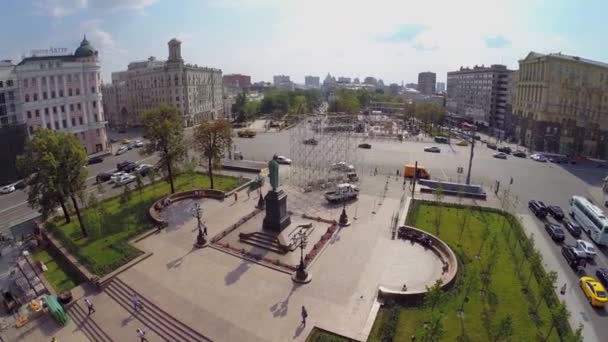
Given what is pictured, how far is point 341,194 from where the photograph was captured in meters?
38.6

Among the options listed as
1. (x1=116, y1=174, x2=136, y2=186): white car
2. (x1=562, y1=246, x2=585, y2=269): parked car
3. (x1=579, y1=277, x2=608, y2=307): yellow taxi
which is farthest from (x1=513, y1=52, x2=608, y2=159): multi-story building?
(x1=116, y1=174, x2=136, y2=186): white car

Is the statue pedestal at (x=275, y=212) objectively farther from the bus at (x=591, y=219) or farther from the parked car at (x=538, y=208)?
the bus at (x=591, y=219)

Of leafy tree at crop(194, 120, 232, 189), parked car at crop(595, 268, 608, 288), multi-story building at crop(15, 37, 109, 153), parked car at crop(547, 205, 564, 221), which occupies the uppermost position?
multi-story building at crop(15, 37, 109, 153)

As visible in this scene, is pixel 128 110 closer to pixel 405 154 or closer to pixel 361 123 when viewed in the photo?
pixel 361 123

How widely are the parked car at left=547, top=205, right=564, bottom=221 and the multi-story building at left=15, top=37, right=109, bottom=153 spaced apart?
65.8m

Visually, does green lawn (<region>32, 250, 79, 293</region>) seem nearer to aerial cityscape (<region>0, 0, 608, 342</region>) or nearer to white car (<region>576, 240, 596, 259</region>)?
aerial cityscape (<region>0, 0, 608, 342</region>)

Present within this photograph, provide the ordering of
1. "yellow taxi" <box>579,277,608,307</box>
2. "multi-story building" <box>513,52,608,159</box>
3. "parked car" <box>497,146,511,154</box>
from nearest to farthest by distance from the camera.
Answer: "yellow taxi" <box>579,277,608,307</box>
"multi-story building" <box>513,52,608,159</box>
"parked car" <box>497,146,511,154</box>

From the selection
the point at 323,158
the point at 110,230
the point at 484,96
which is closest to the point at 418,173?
the point at 323,158

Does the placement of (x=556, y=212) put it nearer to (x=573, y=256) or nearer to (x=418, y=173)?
(x=573, y=256)

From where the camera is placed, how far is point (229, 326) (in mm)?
19734

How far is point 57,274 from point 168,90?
72920 millimetres

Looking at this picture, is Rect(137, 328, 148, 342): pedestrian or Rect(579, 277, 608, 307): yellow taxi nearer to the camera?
Rect(137, 328, 148, 342): pedestrian

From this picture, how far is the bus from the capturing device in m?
29.9

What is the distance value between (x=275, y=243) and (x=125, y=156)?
45705 millimetres
